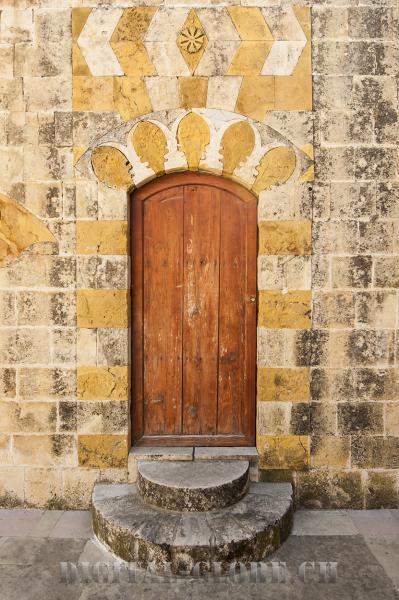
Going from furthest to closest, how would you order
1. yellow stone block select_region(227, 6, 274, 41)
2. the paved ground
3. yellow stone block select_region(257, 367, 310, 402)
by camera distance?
yellow stone block select_region(257, 367, 310, 402) < yellow stone block select_region(227, 6, 274, 41) < the paved ground

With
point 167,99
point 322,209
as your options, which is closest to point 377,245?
point 322,209

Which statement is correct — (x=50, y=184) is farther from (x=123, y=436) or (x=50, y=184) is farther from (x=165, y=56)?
(x=123, y=436)

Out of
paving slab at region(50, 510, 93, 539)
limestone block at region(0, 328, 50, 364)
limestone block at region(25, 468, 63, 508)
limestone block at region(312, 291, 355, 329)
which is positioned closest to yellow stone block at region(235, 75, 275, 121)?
limestone block at region(312, 291, 355, 329)

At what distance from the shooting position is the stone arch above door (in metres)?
3.69

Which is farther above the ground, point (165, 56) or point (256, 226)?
point (165, 56)

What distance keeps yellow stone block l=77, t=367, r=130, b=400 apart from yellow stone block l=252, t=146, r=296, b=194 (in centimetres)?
180

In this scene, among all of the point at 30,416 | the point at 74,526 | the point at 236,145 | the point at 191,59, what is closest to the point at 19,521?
the point at 74,526

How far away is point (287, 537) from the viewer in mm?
3336

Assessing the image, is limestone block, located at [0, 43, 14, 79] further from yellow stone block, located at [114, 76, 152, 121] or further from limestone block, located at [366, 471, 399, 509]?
→ limestone block, located at [366, 471, 399, 509]

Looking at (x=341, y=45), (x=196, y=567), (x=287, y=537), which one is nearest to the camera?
(x=196, y=567)

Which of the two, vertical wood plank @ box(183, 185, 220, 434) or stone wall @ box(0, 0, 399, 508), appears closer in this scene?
stone wall @ box(0, 0, 399, 508)

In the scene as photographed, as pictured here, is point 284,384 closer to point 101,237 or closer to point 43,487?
point 101,237

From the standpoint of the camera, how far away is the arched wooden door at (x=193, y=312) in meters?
3.84

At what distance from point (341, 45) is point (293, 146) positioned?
851 mm
